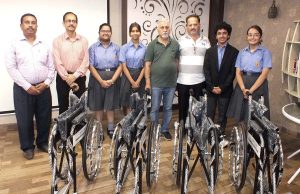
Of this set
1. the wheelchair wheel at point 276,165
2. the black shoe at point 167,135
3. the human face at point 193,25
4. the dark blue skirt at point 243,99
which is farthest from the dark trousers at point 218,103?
the wheelchair wheel at point 276,165

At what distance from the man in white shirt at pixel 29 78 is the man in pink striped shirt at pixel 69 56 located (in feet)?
0.56

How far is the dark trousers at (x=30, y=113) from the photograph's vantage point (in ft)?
8.89

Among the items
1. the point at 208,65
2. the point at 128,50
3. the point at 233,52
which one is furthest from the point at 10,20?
the point at 233,52

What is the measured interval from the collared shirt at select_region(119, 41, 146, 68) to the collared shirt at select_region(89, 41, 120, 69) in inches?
3.9

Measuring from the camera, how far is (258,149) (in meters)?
1.79

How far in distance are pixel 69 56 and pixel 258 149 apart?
2.08 metres

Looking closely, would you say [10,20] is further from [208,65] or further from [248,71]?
[248,71]

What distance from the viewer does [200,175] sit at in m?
2.54

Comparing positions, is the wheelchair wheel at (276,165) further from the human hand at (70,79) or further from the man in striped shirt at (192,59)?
the human hand at (70,79)

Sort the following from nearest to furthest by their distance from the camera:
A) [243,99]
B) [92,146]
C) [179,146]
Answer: [179,146], [92,146], [243,99]

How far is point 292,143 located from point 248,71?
1.15 meters

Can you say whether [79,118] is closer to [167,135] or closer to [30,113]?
[30,113]

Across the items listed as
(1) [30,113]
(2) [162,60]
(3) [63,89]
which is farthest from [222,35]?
(1) [30,113]

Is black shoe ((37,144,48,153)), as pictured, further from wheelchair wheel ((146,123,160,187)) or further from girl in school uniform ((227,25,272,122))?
girl in school uniform ((227,25,272,122))
